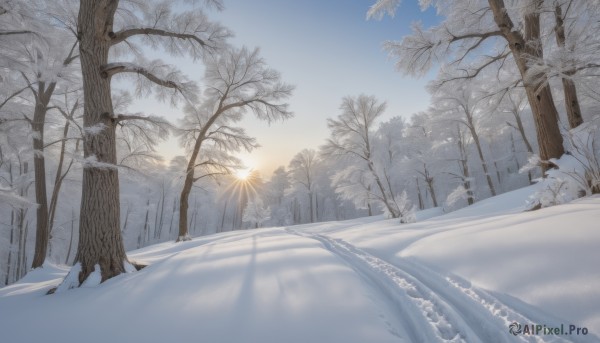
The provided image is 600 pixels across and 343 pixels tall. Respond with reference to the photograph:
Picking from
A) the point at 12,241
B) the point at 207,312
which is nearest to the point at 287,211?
the point at 12,241

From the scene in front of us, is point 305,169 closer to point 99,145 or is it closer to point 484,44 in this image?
point 484,44

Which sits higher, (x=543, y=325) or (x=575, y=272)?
(x=575, y=272)

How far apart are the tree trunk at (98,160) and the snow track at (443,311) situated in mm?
3959

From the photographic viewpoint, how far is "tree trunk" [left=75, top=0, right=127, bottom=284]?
399 centimetres

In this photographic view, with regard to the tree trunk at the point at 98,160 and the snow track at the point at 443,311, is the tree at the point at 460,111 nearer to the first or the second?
the snow track at the point at 443,311

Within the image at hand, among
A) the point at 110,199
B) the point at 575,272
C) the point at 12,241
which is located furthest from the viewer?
the point at 12,241

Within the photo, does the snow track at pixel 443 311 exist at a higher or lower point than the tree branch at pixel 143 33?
lower

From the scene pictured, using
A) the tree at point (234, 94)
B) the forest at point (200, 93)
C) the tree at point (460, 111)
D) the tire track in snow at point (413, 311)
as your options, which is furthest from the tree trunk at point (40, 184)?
the tree at point (460, 111)

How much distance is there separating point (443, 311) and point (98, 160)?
16.6 ft

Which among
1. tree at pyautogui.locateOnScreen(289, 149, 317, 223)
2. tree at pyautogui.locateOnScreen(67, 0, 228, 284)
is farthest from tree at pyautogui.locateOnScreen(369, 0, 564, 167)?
tree at pyautogui.locateOnScreen(289, 149, 317, 223)

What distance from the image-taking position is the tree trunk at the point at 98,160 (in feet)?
13.1

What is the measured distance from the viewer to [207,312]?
219cm

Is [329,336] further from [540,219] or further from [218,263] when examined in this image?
[540,219]

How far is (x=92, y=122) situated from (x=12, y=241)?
20.4 metres
